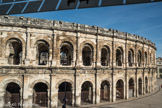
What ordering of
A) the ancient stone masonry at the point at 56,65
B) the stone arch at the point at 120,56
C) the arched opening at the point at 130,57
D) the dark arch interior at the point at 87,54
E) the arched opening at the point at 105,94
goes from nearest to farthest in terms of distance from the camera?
the ancient stone masonry at the point at 56,65 < the dark arch interior at the point at 87,54 < the arched opening at the point at 105,94 < the stone arch at the point at 120,56 < the arched opening at the point at 130,57

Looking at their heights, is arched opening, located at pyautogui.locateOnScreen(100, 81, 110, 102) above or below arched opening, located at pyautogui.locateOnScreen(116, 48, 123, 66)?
below

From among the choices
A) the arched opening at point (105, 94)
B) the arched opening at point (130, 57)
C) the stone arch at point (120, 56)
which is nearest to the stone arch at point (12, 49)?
the arched opening at point (105, 94)

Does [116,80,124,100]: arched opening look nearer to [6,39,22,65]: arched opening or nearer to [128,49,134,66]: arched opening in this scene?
[128,49,134,66]: arched opening

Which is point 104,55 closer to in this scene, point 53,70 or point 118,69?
point 118,69

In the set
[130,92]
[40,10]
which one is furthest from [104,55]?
[40,10]

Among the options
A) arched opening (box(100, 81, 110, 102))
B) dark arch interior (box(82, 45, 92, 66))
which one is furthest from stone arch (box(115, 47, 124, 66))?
dark arch interior (box(82, 45, 92, 66))

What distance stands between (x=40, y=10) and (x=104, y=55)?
1636 centimetres

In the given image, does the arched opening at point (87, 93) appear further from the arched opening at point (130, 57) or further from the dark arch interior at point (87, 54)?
the arched opening at point (130, 57)

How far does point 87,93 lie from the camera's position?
56.1ft

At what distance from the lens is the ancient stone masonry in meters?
14.0

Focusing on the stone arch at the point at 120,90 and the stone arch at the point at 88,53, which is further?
the stone arch at the point at 120,90

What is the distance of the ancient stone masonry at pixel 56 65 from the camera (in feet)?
45.9

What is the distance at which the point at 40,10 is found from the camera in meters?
4.93

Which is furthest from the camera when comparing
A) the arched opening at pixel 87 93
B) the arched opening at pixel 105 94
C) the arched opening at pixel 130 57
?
the arched opening at pixel 130 57
